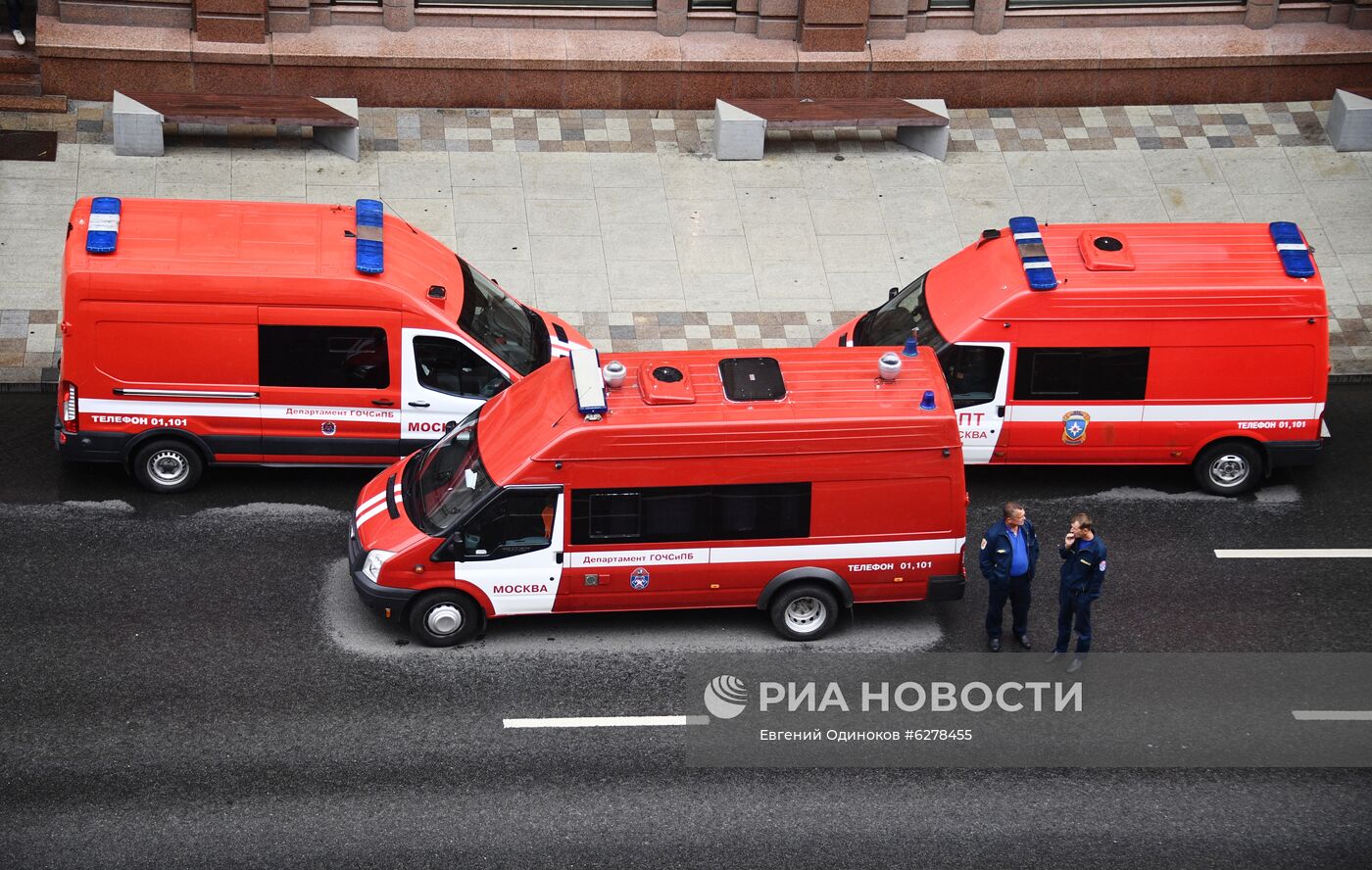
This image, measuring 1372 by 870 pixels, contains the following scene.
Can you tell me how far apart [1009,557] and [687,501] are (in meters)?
2.56

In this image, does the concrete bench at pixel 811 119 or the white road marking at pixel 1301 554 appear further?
the concrete bench at pixel 811 119

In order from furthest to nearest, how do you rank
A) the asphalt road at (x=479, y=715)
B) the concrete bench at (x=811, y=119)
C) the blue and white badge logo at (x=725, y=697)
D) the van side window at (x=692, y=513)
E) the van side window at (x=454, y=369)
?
1. the concrete bench at (x=811, y=119)
2. the van side window at (x=454, y=369)
3. the van side window at (x=692, y=513)
4. the blue and white badge logo at (x=725, y=697)
5. the asphalt road at (x=479, y=715)

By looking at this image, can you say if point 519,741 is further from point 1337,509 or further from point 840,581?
point 1337,509

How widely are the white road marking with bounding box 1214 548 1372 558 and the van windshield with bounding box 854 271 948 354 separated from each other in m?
3.19

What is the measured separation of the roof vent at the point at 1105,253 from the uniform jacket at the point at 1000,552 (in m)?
3.16

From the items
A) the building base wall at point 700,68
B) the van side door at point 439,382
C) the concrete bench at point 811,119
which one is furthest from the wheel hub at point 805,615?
the building base wall at point 700,68

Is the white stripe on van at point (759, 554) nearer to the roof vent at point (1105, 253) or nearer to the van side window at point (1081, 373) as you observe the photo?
the van side window at point (1081, 373)

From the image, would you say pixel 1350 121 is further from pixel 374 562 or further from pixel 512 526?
pixel 374 562

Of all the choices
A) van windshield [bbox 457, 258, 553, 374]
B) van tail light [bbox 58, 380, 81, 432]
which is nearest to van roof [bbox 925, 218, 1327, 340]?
van windshield [bbox 457, 258, 553, 374]

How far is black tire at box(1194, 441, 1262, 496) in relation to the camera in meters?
16.2

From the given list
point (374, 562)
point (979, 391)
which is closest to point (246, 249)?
point (374, 562)

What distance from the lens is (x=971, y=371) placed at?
15766mm

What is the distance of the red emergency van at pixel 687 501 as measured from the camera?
13281mm

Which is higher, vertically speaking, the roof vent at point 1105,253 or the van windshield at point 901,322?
the roof vent at point 1105,253
